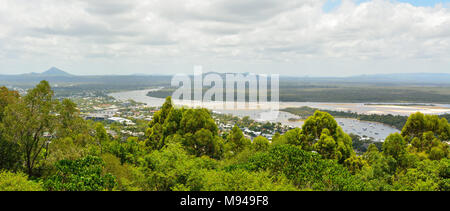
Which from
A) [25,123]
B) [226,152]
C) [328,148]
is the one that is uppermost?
[25,123]

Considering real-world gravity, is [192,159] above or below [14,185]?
below

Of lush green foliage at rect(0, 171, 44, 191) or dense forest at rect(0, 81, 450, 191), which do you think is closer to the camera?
lush green foliage at rect(0, 171, 44, 191)

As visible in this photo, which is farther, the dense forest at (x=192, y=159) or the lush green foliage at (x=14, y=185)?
the dense forest at (x=192, y=159)

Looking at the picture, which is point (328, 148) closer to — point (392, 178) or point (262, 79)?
point (392, 178)

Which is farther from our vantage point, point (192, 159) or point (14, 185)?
point (192, 159)
